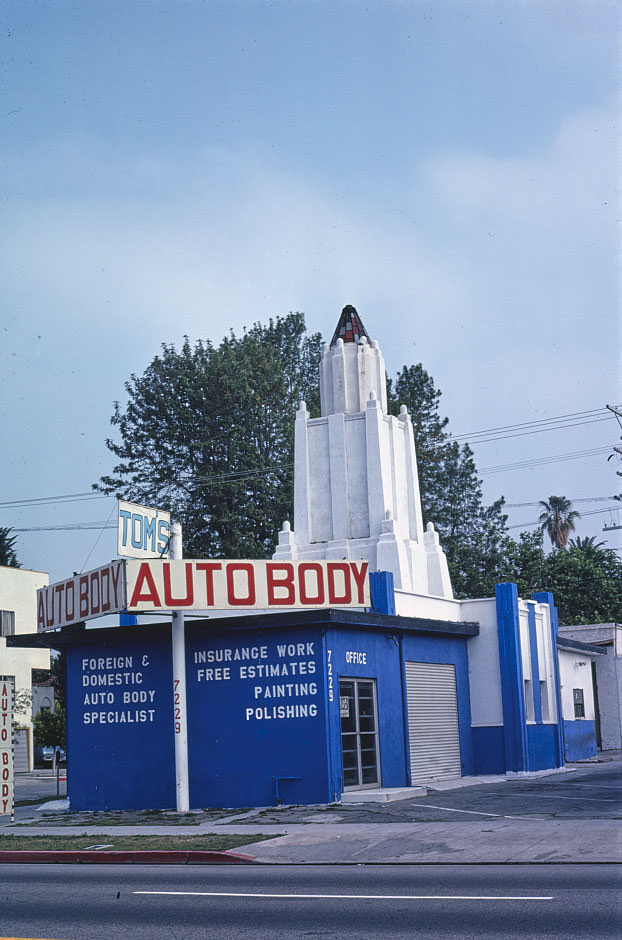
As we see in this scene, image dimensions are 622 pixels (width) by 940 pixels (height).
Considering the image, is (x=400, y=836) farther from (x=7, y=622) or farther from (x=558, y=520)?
(x=558, y=520)

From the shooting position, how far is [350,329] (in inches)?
1412

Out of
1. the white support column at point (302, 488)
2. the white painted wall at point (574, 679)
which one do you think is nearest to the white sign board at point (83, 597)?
the white support column at point (302, 488)

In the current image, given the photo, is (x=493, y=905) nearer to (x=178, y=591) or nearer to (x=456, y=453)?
(x=178, y=591)

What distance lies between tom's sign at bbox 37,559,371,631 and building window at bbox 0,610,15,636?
105 ft

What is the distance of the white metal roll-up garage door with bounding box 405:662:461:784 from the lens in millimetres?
27797

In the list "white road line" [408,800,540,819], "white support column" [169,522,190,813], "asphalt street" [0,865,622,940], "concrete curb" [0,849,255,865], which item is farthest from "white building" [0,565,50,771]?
"asphalt street" [0,865,622,940]

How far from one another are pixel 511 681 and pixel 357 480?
7.73m

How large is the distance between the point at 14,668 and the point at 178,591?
38.4 metres

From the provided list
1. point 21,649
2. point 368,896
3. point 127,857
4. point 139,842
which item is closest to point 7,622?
point 21,649

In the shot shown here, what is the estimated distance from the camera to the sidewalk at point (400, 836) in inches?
597

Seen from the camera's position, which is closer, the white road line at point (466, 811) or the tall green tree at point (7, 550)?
the white road line at point (466, 811)

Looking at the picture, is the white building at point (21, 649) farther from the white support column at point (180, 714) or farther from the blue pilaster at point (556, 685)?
the white support column at point (180, 714)

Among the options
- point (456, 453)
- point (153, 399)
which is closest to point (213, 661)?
point (153, 399)

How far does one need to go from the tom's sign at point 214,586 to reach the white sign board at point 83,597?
0.02m
